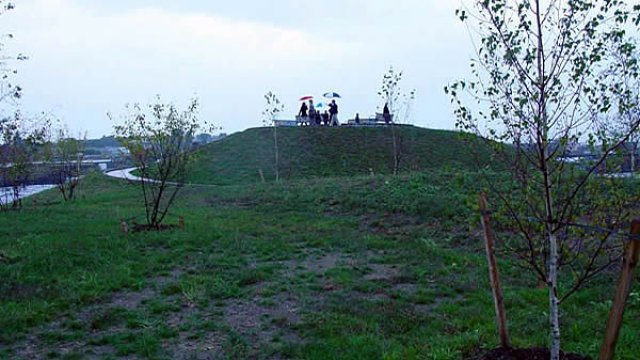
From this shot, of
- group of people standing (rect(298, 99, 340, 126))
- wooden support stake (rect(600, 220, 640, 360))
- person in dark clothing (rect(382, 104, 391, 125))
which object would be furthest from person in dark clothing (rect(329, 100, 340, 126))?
wooden support stake (rect(600, 220, 640, 360))

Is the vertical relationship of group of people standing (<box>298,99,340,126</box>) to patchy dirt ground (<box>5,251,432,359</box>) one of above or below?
above

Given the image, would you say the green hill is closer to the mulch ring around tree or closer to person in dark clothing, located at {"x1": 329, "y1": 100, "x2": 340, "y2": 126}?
person in dark clothing, located at {"x1": 329, "y1": 100, "x2": 340, "y2": 126}

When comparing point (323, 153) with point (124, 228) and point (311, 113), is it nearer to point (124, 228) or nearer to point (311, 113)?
point (311, 113)

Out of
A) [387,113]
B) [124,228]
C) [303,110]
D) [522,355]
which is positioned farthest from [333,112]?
[522,355]

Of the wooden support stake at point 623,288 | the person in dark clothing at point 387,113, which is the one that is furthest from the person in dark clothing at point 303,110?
the wooden support stake at point 623,288

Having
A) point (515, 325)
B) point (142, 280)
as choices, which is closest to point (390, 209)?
point (142, 280)

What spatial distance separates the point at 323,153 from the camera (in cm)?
2947

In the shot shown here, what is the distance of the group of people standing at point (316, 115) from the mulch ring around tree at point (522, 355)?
3128cm

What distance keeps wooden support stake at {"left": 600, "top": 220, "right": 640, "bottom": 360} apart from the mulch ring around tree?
813 mm

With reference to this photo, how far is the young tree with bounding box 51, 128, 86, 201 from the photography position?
2073 cm

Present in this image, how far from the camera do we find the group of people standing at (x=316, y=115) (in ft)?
116

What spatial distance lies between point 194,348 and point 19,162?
40.9 feet

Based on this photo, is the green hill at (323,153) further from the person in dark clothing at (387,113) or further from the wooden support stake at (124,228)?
the wooden support stake at (124,228)

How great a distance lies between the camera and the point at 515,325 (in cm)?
505
